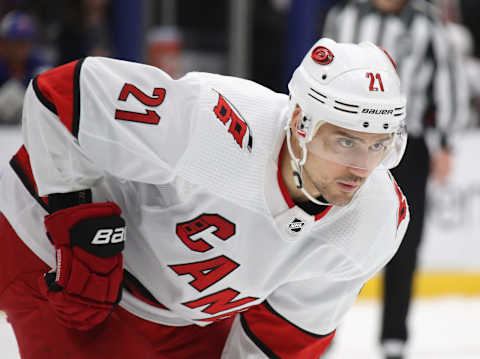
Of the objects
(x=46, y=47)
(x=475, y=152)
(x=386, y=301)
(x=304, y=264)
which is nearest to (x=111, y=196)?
(x=304, y=264)

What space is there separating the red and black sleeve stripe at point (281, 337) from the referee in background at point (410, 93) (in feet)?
4.07

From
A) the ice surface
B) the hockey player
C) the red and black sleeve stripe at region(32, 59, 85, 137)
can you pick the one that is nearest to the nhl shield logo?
the hockey player

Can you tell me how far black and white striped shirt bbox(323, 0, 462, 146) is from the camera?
113 inches

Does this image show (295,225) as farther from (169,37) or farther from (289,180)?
(169,37)

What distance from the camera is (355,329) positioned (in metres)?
3.31

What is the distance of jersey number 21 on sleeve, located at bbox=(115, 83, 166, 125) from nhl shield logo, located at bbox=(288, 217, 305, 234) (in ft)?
1.03

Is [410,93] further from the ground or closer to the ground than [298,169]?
closer to the ground

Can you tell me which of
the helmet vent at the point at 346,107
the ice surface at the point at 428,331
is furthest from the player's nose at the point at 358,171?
the ice surface at the point at 428,331

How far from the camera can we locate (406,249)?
117 inches

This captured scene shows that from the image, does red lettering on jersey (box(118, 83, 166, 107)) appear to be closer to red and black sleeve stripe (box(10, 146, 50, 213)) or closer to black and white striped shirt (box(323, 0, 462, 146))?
red and black sleeve stripe (box(10, 146, 50, 213))

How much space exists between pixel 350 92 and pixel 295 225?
11.2 inches

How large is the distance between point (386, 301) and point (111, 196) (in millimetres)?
1591

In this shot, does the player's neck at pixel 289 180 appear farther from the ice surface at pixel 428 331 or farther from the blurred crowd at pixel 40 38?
the blurred crowd at pixel 40 38

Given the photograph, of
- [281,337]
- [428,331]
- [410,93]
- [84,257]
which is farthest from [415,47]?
[84,257]
